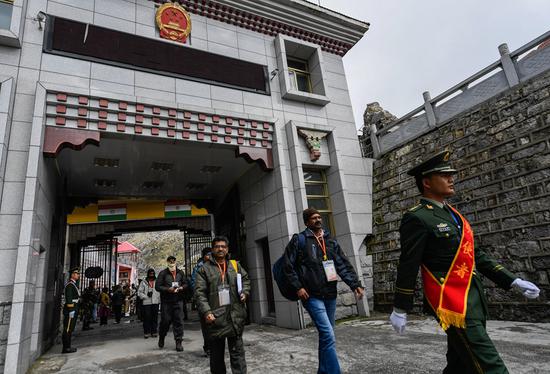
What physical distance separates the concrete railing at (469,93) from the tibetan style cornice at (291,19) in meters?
3.08

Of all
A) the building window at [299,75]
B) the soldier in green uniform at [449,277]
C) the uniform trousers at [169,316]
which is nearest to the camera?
the soldier in green uniform at [449,277]

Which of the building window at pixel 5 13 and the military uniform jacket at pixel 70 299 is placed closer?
the building window at pixel 5 13

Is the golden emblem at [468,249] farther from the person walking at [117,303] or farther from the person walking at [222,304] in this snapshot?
the person walking at [117,303]

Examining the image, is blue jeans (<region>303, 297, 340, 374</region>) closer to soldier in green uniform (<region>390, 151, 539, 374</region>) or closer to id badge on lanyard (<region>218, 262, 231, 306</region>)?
id badge on lanyard (<region>218, 262, 231, 306</region>)

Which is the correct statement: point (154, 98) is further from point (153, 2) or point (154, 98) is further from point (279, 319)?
point (279, 319)

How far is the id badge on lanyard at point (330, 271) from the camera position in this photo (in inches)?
147

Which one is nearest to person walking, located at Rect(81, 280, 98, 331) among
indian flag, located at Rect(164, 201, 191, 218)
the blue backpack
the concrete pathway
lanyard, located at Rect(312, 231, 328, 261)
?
indian flag, located at Rect(164, 201, 191, 218)

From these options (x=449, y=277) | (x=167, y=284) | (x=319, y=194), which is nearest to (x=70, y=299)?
(x=167, y=284)

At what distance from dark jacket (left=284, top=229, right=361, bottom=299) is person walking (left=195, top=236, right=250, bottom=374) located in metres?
0.62

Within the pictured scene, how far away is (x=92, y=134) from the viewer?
6.73m

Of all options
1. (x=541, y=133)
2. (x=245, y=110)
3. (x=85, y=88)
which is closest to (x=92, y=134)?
→ (x=85, y=88)

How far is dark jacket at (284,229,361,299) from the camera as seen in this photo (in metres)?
3.67

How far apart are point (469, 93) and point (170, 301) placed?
8.42 meters

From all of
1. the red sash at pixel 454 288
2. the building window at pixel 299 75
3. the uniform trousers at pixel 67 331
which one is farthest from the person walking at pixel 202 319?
the building window at pixel 299 75
